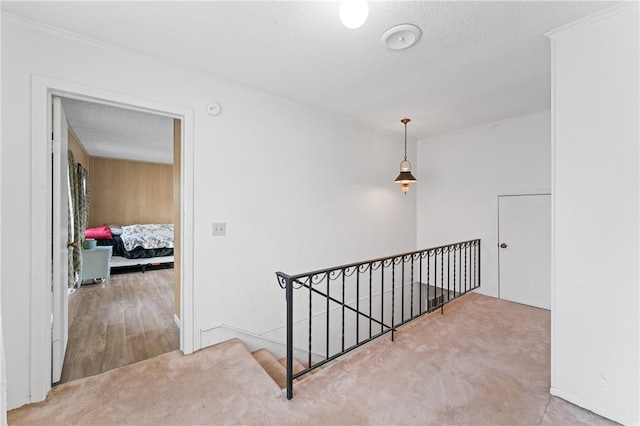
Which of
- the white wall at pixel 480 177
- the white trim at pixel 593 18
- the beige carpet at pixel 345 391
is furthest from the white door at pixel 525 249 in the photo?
the white trim at pixel 593 18

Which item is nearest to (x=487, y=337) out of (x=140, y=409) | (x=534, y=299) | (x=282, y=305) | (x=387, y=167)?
(x=534, y=299)

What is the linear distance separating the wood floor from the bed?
860 mm

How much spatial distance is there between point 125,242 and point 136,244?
22cm

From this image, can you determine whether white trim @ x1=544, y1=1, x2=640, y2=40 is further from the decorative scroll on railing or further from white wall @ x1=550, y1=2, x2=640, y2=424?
the decorative scroll on railing

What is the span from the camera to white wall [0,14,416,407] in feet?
5.98

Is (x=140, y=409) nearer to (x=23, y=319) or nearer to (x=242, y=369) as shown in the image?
(x=242, y=369)

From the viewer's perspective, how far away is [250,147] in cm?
286

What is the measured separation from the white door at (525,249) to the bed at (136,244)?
20.7ft

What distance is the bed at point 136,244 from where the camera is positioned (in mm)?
5695

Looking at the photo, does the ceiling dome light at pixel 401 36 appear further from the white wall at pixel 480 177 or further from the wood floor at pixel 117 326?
the wood floor at pixel 117 326

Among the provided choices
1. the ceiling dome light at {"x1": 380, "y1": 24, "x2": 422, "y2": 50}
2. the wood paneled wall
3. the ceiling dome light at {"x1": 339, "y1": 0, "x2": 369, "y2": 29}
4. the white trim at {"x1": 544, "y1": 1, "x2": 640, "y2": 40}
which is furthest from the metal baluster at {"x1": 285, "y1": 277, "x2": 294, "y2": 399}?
the wood paneled wall

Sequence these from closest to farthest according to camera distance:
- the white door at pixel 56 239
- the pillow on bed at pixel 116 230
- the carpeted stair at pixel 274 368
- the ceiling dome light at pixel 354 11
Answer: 1. the ceiling dome light at pixel 354 11
2. the white door at pixel 56 239
3. the carpeted stair at pixel 274 368
4. the pillow on bed at pixel 116 230

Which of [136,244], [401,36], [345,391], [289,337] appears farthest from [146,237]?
[401,36]

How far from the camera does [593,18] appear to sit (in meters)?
1.77
